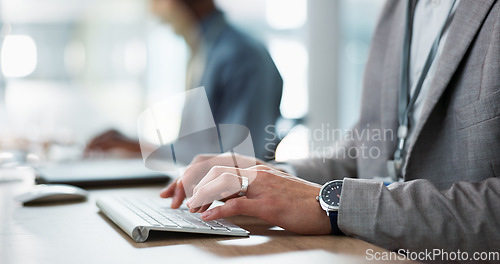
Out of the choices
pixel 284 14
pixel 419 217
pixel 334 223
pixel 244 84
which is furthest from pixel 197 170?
pixel 284 14

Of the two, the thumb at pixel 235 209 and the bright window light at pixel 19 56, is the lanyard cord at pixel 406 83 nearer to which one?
the thumb at pixel 235 209

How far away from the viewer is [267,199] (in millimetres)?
814

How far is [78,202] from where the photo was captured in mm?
1136

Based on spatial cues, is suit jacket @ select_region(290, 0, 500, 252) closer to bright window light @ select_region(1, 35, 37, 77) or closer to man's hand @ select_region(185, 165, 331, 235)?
man's hand @ select_region(185, 165, 331, 235)

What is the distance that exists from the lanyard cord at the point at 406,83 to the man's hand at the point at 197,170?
14.1 inches

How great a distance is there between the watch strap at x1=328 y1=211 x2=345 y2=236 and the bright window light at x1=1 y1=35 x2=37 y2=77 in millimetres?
5244

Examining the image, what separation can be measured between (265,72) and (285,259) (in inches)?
66.8

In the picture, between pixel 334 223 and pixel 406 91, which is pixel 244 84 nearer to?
pixel 406 91

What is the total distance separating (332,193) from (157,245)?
0.95 ft

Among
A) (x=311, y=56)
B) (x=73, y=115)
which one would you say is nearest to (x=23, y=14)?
(x=73, y=115)

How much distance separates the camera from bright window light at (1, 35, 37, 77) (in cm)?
527

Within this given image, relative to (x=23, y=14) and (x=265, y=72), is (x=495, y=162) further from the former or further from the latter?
(x=23, y=14)

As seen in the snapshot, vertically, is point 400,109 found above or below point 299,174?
above

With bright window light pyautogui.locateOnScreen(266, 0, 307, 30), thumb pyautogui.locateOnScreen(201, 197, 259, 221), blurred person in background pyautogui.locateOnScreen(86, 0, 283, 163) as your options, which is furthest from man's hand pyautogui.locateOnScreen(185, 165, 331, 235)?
bright window light pyautogui.locateOnScreen(266, 0, 307, 30)
